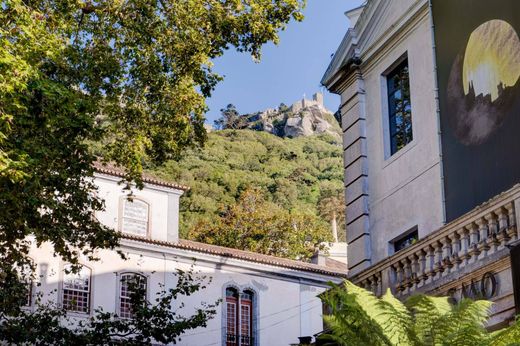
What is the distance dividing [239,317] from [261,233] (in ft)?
54.0

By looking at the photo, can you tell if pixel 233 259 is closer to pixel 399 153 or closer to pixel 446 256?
pixel 399 153

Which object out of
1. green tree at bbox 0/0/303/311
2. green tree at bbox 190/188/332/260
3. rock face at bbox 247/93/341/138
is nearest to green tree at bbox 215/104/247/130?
rock face at bbox 247/93/341/138

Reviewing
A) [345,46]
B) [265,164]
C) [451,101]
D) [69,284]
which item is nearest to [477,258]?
[451,101]

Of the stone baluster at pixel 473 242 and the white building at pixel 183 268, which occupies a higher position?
the white building at pixel 183 268

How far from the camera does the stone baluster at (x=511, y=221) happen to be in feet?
41.7

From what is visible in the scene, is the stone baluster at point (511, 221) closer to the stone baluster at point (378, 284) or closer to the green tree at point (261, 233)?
the stone baluster at point (378, 284)

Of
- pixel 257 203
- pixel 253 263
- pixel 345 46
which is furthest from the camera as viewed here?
Answer: pixel 257 203

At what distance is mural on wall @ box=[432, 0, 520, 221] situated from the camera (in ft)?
51.6

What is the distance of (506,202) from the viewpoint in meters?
12.9

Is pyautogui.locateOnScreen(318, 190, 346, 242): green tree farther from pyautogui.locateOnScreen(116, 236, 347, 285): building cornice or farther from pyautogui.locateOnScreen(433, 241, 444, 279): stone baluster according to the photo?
pyautogui.locateOnScreen(433, 241, 444, 279): stone baluster

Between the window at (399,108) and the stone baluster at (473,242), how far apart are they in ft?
17.9

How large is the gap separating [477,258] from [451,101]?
15.4ft

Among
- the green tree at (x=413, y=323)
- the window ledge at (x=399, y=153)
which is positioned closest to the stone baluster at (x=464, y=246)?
the green tree at (x=413, y=323)

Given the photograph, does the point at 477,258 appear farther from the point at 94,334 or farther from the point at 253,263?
the point at 253,263
